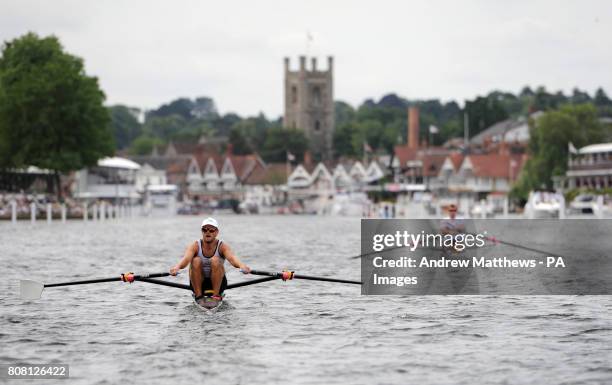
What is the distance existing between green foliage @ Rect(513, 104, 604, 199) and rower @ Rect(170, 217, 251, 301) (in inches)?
4235

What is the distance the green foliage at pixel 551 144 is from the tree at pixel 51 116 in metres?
52.2

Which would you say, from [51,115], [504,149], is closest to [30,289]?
[51,115]

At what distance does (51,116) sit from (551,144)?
6153 centimetres

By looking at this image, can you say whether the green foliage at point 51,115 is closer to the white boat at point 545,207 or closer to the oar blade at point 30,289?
the white boat at point 545,207

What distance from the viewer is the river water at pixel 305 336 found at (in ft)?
51.0

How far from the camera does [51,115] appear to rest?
89938 millimetres

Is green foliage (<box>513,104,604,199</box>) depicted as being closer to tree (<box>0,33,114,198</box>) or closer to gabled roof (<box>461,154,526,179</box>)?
gabled roof (<box>461,154,526,179</box>)

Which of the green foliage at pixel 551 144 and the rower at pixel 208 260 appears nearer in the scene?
the rower at pixel 208 260

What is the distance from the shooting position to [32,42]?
311 ft

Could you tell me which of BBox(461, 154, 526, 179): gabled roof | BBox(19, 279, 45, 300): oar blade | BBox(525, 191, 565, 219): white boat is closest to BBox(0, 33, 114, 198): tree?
BBox(525, 191, 565, 219): white boat

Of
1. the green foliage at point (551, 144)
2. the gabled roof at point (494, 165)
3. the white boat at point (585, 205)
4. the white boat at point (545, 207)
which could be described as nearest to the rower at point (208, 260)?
the white boat at point (545, 207)

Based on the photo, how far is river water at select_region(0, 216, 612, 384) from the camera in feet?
51.0

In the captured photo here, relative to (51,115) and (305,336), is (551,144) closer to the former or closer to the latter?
(51,115)

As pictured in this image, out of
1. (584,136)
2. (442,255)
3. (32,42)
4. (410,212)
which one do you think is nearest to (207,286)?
(442,255)
